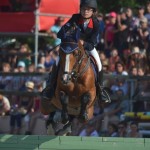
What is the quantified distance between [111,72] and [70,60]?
554 cm

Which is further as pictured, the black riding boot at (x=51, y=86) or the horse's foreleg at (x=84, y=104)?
the black riding boot at (x=51, y=86)

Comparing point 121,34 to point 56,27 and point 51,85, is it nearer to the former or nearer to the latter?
point 56,27

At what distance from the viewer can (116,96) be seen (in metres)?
15.5

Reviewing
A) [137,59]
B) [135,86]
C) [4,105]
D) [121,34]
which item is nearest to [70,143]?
[135,86]

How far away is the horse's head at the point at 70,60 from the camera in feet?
36.4

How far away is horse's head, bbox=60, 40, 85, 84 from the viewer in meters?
11.1

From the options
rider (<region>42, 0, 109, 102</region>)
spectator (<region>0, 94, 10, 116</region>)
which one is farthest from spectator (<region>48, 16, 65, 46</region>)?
rider (<region>42, 0, 109, 102</region>)

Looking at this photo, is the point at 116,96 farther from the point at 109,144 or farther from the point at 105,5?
the point at 105,5

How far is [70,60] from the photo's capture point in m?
11.2

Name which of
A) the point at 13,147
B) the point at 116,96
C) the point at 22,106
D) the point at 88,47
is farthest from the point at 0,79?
the point at 13,147

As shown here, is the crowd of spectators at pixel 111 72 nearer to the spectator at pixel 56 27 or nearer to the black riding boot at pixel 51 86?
the spectator at pixel 56 27

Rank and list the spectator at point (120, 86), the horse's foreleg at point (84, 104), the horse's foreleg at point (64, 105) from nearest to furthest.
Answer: the horse's foreleg at point (64, 105), the horse's foreleg at point (84, 104), the spectator at point (120, 86)

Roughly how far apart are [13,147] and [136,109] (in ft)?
19.5

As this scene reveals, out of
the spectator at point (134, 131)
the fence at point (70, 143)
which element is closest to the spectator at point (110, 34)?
the spectator at point (134, 131)
